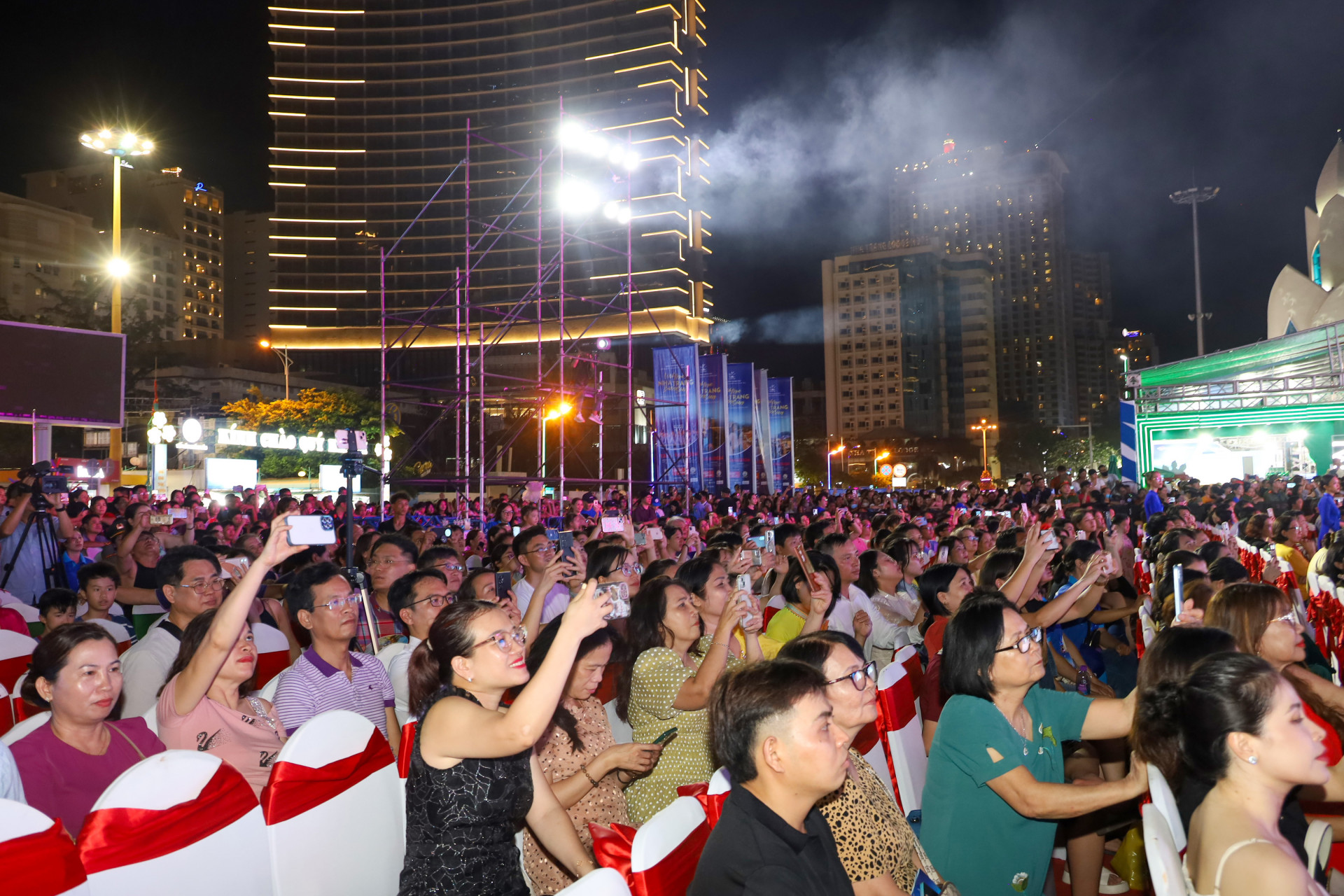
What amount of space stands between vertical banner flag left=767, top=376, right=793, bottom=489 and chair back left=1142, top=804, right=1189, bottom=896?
23.3 m

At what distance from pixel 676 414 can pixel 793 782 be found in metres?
21.3

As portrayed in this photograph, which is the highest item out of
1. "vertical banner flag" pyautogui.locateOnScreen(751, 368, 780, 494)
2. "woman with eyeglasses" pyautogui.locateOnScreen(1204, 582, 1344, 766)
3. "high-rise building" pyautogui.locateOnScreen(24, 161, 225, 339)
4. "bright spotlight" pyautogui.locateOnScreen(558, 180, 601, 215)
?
"high-rise building" pyautogui.locateOnScreen(24, 161, 225, 339)

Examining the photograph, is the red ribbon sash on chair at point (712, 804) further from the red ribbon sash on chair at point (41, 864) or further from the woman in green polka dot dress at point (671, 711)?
the red ribbon sash on chair at point (41, 864)

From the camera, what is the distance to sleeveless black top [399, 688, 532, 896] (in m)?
2.35

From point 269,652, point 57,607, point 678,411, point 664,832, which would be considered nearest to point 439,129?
point 678,411

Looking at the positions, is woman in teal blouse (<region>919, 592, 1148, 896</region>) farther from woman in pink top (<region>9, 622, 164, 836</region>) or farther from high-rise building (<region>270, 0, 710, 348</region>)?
high-rise building (<region>270, 0, 710, 348</region>)

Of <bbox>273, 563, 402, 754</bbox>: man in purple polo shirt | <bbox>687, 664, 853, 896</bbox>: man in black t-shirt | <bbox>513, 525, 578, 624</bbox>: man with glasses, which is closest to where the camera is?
<bbox>687, 664, 853, 896</bbox>: man in black t-shirt

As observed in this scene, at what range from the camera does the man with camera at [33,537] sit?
6.79 m

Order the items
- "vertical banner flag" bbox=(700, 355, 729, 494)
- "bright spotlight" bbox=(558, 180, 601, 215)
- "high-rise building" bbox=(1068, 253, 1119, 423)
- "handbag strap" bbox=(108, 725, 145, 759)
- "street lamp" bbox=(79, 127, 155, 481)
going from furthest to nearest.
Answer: "high-rise building" bbox=(1068, 253, 1119, 423), "vertical banner flag" bbox=(700, 355, 729, 494), "bright spotlight" bbox=(558, 180, 601, 215), "street lamp" bbox=(79, 127, 155, 481), "handbag strap" bbox=(108, 725, 145, 759)

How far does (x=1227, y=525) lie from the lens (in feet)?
34.0

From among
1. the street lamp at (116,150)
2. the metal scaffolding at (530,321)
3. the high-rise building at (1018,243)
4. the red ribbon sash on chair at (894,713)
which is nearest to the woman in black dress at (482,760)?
the red ribbon sash on chair at (894,713)

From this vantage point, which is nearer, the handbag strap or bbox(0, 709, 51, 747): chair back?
bbox(0, 709, 51, 747): chair back

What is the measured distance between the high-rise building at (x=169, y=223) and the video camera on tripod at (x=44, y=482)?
7974 centimetres

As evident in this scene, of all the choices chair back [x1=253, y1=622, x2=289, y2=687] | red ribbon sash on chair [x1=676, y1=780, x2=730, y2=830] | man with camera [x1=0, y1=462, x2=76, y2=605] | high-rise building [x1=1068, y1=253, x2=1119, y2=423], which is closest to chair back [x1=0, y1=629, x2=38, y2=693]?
chair back [x1=253, y1=622, x2=289, y2=687]
